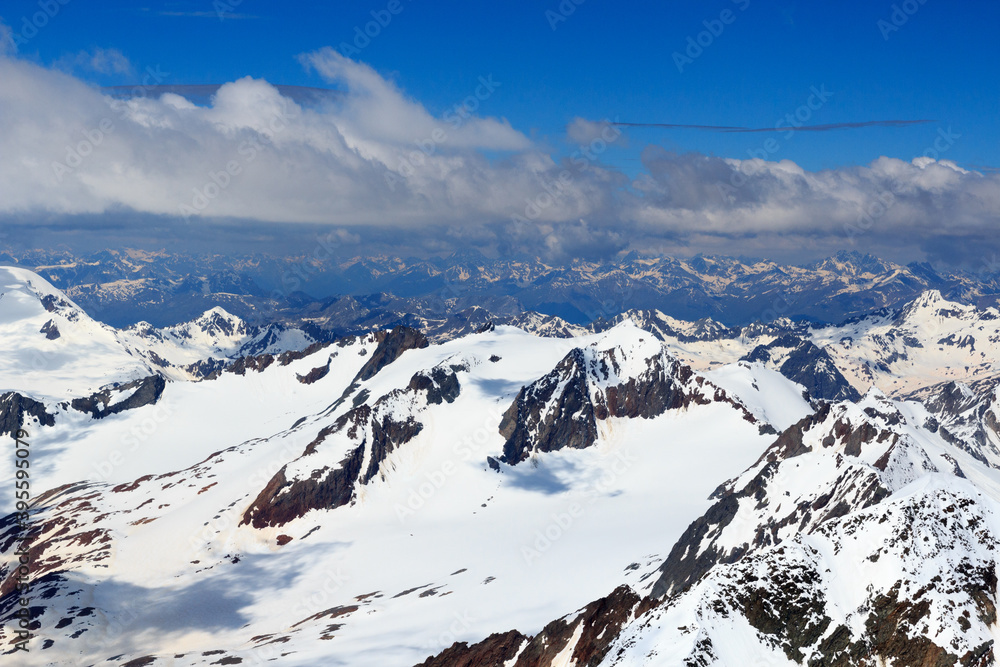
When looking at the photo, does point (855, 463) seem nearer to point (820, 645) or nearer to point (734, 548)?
point (734, 548)

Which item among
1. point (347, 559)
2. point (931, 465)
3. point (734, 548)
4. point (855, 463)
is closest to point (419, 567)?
point (347, 559)

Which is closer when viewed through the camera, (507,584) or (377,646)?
(377,646)

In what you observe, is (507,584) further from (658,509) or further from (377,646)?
(658,509)

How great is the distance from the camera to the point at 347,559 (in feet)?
616

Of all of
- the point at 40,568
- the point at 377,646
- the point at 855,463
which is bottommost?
the point at 377,646

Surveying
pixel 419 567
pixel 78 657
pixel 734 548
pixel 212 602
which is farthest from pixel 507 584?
pixel 78 657

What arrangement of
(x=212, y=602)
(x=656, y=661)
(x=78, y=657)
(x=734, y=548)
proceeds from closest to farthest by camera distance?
(x=656, y=661) → (x=734, y=548) → (x=78, y=657) → (x=212, y=602)

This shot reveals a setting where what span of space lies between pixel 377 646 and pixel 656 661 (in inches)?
3570

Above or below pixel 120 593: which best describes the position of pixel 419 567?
below

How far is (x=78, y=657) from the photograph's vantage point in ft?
437

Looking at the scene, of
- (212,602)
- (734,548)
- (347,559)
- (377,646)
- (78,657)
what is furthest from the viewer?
(347,559)

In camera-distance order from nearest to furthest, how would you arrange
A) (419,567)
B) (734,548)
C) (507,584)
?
(734,548), (507,584), (419,567)

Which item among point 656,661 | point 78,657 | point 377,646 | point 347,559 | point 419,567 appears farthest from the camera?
point 347,559

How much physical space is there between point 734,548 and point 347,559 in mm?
120633
